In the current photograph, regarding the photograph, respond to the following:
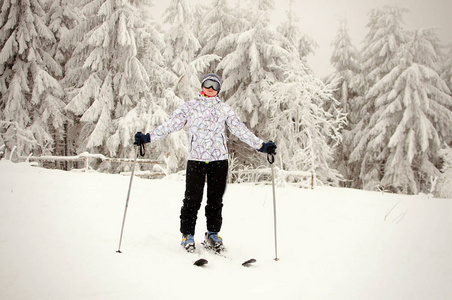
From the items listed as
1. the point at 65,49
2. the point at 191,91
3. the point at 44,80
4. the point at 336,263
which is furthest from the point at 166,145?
the point at 336,263

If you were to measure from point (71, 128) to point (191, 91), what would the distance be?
8.04m

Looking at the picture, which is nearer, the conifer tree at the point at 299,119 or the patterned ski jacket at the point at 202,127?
the patterned ski jacket at the point at 202,127

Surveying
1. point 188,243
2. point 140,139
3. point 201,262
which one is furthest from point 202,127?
point 201,262

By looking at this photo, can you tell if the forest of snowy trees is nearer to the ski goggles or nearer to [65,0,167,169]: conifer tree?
[65,0,167,169]: conifer tree

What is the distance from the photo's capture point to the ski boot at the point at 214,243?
3.32m

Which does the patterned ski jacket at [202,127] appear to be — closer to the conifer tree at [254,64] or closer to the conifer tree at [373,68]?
the conifer tree at [254,64]

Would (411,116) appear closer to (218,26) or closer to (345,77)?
(345,77)

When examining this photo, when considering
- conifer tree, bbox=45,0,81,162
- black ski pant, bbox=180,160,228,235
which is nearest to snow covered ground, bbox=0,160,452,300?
black ski pant, bbox=180,160,228,235

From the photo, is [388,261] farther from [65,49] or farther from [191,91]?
[65,49]

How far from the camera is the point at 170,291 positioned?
216 cm

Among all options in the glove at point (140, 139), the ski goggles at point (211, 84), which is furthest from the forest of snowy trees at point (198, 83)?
the glove at point (140, 139)

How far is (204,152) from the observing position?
332 cm

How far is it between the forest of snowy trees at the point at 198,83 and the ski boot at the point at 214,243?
28.0ft

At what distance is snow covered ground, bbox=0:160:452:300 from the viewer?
7.25 feet
